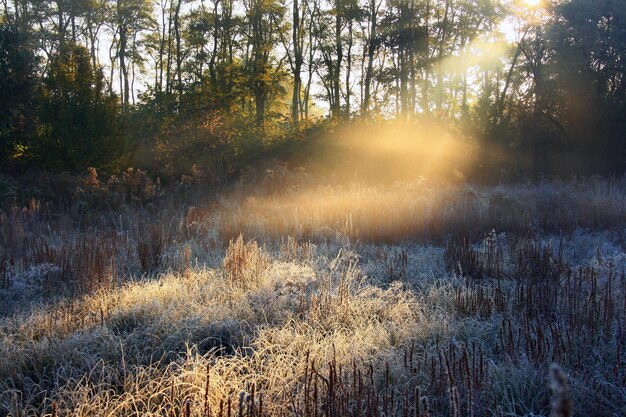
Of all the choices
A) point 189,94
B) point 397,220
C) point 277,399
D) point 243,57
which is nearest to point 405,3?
point 243,57

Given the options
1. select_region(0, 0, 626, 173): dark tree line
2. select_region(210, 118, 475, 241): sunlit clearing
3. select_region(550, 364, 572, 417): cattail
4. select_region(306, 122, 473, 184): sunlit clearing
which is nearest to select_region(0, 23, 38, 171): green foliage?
select_region(0, 0, 626, 173): dark tree line

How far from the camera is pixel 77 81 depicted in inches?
515

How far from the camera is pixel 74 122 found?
42.7ft

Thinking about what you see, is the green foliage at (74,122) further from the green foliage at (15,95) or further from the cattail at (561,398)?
the cattail at (561,398)

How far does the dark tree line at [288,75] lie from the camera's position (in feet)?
45.0

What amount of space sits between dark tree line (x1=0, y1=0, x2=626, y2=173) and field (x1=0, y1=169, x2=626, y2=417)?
7.41m

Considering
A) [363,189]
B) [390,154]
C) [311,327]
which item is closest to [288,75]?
[390,154]

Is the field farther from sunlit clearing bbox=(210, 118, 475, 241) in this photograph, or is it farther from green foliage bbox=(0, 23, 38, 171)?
green foliage bbox=(0, 23, 38, 171)

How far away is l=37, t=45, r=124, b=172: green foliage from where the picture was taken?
1294 centimetres

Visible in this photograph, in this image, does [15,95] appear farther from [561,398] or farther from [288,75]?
[561,398]

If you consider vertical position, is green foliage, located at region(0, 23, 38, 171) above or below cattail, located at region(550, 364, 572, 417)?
above

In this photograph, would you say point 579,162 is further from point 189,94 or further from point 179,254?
point 179,254

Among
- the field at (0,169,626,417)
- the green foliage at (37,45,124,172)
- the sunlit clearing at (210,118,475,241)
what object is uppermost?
the green foliage at (37,45,124,172)

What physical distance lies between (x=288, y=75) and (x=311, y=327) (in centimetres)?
2087
